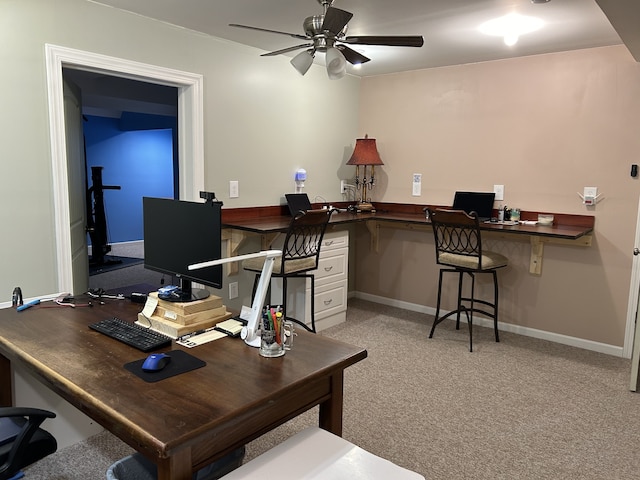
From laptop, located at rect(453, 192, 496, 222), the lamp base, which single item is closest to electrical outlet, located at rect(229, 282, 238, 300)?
the lamp base

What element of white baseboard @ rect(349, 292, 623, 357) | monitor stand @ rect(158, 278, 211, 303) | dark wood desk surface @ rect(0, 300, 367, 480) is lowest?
white baseboard @ rect(349, 292, 623, 357)

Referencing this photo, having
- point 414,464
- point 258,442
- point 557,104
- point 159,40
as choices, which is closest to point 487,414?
point 414,464

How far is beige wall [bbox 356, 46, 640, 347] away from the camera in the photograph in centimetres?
362

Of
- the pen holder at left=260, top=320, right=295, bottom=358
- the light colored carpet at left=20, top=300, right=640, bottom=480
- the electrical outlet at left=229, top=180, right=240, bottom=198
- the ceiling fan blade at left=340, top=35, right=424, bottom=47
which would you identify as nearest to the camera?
the pen holder at left=260, top=320, right=295, bottom=358

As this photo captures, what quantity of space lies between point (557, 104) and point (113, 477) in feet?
12.8

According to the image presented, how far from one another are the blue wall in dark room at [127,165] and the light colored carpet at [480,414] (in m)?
5.34

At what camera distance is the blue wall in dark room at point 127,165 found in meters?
7.55

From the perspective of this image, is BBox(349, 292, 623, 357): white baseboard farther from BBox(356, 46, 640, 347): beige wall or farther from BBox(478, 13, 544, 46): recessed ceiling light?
BBox(478, 13, 544, 46): recessed ceiling light

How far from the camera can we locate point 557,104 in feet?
12.6

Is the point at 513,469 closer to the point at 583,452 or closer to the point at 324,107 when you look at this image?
the point at 583,452

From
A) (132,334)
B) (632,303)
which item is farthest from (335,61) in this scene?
(632,303)

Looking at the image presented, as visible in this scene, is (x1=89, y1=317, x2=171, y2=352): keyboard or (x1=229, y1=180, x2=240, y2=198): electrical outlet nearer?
(x1=89, y1=317, x2=171, y2=352): keyboard

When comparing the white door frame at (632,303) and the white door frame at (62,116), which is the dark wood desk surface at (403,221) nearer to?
the white door frame at (632,303)

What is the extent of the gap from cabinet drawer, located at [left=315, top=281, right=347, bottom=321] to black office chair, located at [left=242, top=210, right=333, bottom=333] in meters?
0.23
